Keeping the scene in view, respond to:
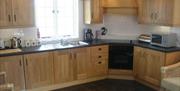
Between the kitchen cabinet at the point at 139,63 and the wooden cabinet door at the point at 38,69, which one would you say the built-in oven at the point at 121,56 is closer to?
the kitchen cabinet at the point at 139,63

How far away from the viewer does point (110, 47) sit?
4.84 meters

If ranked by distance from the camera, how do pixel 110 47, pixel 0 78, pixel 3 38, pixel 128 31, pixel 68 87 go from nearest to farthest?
pixel 0 78
pixel 3 38
pixel 68 87
pixel 110 47
pixel 128 31

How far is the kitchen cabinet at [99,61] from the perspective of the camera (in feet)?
15.4

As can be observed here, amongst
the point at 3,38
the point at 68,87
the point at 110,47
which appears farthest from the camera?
the point at 110,47

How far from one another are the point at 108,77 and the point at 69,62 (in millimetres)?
1107

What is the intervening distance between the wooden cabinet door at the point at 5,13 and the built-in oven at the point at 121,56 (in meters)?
2.21

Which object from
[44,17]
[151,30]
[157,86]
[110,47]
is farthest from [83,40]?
[157,86]

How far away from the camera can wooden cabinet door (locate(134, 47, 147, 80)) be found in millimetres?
4495

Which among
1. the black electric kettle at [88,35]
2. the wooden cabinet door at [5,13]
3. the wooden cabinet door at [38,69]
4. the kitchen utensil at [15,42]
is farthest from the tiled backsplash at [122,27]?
the wooden cabinet door at [5,13]

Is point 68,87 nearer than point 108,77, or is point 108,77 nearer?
point 68,87

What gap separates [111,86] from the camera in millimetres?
4539

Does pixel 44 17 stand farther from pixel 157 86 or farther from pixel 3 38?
pixel 157 86

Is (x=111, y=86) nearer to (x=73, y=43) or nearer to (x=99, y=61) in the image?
(x=99, y=61)

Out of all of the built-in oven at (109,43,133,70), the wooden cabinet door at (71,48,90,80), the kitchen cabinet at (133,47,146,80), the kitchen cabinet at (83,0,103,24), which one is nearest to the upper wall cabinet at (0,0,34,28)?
the wooden cabinet door at (71,48,90,80)
